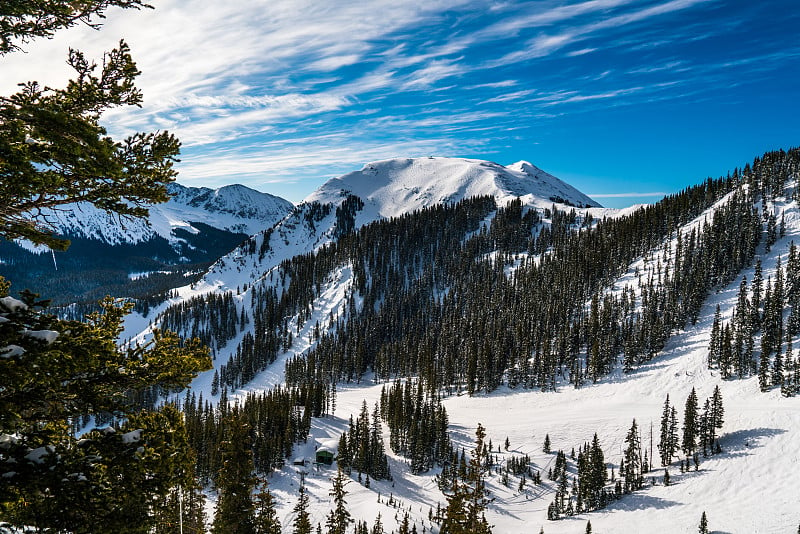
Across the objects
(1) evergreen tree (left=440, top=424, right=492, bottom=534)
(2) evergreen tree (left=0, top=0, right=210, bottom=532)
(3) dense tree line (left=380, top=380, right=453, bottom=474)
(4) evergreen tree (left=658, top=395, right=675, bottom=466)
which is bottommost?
(3) dense tree line (left=380, top=380, right=453, bottom=474)

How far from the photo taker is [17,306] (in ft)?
16.3

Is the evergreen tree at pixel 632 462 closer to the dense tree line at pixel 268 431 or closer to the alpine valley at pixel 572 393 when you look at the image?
the alpine valley at pixel 572 393

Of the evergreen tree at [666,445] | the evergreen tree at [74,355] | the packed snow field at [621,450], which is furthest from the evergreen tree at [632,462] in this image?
the evergreen tree at [74,355]

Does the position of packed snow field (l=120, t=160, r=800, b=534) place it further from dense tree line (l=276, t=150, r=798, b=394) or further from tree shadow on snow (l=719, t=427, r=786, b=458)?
dense tree line (l=276, t=150, r=798, b=394)

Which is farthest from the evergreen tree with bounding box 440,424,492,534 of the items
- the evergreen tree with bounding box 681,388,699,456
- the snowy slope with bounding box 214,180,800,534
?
the evergreen tree with bounding box 681,388,699,456

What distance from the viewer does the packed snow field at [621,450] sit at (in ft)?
210

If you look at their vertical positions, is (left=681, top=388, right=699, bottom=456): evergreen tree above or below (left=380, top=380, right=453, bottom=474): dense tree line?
above

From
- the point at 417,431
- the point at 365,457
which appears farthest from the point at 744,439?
the point at 365,457

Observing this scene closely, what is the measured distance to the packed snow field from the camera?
6400 centimetres

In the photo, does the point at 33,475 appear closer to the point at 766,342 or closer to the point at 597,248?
the point at 766,342

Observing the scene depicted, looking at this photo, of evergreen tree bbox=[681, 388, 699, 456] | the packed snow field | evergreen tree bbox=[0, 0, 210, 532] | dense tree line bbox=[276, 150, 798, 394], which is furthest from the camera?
dense tree line bbox=[276, 150, 798, 394]

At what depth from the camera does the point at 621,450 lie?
83.5 m

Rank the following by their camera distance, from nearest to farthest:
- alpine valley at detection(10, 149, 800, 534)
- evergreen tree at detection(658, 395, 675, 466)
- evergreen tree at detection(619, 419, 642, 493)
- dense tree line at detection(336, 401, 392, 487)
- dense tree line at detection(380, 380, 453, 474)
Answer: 1. alpine valley at detection(10, 149, 800, 534)
2. evergreen tree at detection(619, 419, 642, 493)
3. evergreen tree at detection(658, 395, 675, 466)
4. dense tree line at detection(336, 401, 392, 487)
5. dense tree line at detection(380, 380, 453, 474)

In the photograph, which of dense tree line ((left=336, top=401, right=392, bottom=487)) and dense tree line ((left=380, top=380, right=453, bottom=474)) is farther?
dense tree line ((left=380, top=380, right=453, bottom=474))
